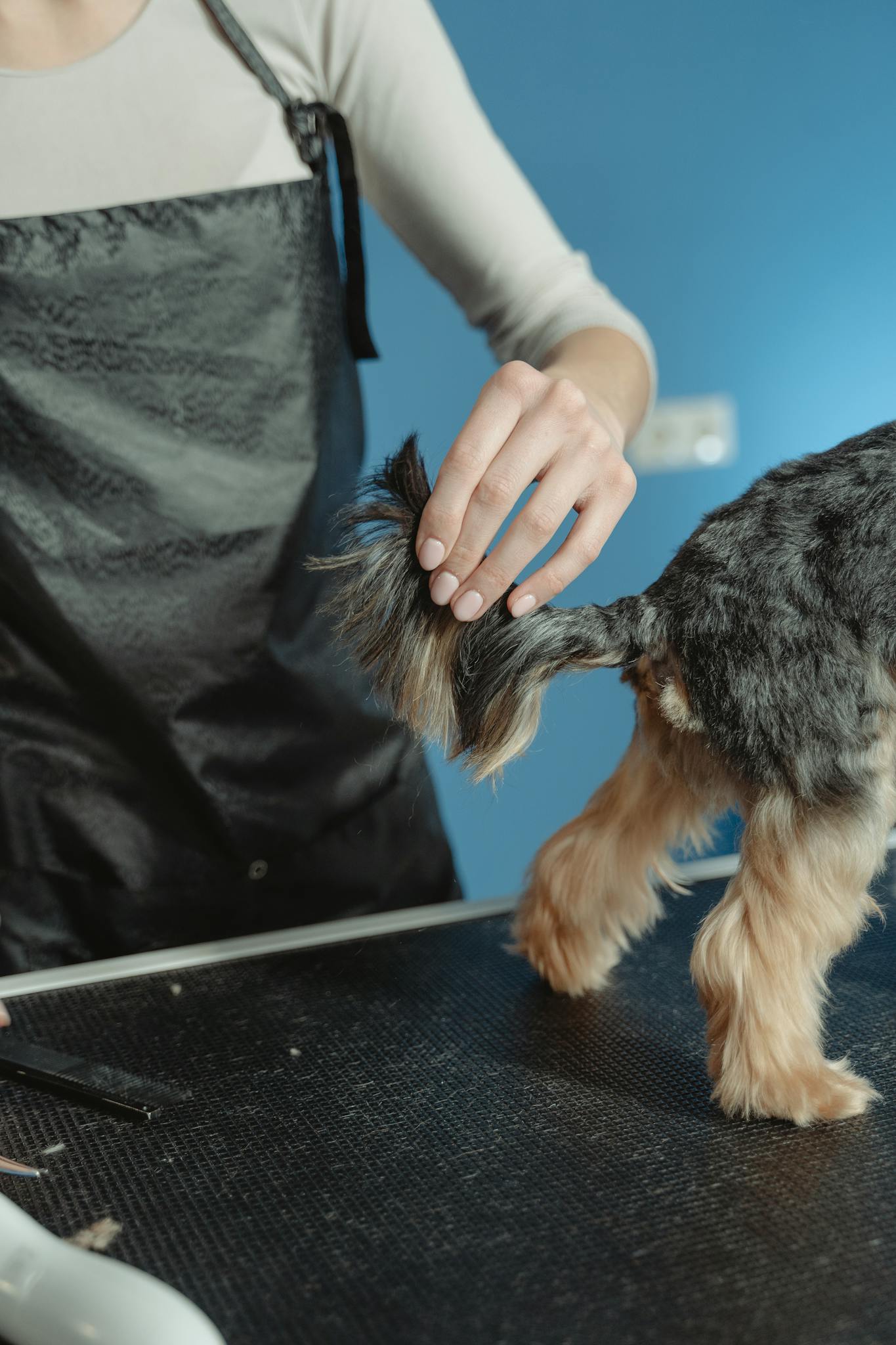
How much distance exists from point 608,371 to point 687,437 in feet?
4.23

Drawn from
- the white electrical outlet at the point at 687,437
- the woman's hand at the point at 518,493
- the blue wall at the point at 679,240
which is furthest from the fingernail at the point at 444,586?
the white electrical outlet at the point at 687,437

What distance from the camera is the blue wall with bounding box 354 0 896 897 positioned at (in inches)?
83.0

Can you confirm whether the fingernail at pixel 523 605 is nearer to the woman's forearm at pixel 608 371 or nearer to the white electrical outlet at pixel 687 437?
the woman's forearm at pixel 608 371

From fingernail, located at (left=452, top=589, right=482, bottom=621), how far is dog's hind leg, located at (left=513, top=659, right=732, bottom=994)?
162 millimetres

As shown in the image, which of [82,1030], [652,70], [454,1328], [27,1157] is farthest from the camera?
[652,70]

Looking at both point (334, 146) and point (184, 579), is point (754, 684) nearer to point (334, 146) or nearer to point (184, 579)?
point (184, 579)

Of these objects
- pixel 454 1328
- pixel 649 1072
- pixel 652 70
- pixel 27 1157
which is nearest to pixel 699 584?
pixel 649 1072

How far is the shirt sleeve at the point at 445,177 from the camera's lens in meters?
1.12

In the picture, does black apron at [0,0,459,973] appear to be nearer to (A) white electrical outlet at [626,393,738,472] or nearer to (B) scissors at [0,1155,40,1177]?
(B) scissors at [0,1155,40,1177]

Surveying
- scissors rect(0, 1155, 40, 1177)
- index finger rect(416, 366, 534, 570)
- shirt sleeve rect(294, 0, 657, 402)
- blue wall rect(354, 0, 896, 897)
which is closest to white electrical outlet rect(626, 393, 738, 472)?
blue wall rect(354, 0, 896, 897)

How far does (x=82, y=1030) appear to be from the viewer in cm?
96

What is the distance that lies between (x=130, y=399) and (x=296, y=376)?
16 centimetres

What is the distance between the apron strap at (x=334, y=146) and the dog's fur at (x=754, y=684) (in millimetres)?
453

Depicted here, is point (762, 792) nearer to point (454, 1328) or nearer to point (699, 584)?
point (699, 584)
